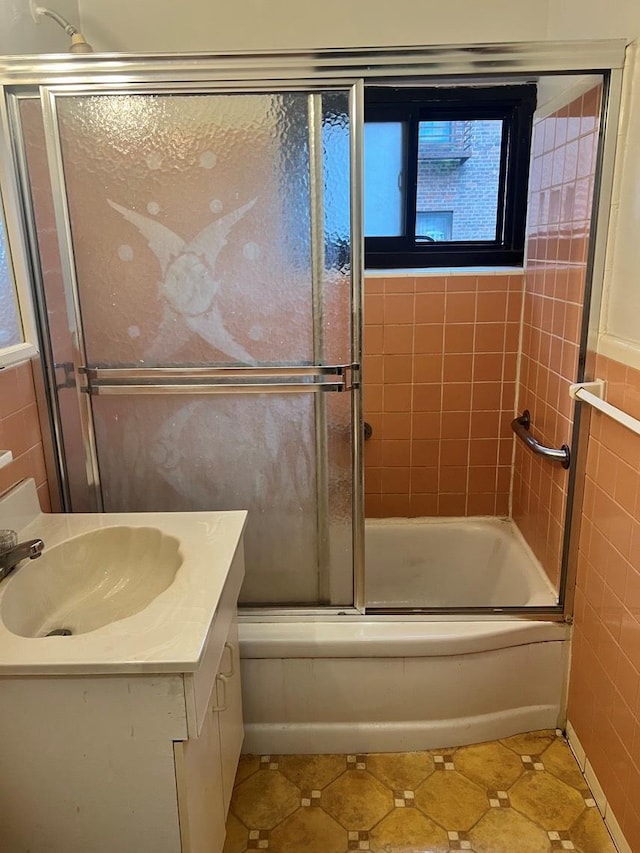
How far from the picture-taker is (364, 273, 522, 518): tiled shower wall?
7.91 feet

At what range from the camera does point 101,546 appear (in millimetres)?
1518

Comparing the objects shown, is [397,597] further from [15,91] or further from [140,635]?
[15,91]

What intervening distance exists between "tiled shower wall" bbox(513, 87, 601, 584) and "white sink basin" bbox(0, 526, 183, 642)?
1178 mm

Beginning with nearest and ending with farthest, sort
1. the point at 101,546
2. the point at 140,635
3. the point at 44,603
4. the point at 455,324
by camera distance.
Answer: the point at 140,635, the point at 44,603, the point at 101,546, the point at 455,324

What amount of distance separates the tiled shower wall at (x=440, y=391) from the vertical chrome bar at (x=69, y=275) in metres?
1.11

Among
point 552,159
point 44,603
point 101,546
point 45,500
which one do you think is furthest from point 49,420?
point 552,159

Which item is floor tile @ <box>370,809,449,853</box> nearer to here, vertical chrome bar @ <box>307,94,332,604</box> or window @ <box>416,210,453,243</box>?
vertical chrome bar @ <box>307,94,332,604</box>

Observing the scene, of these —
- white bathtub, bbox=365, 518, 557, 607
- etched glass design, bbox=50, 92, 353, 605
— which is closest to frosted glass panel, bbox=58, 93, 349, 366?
etched glass design, bbox=50, 92, 353, 605

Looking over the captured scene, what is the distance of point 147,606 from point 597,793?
130 cm

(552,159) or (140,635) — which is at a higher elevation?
(552,159)

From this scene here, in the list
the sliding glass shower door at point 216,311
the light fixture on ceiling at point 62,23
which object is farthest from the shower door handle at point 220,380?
the light fixture on ceiling at point 62,23

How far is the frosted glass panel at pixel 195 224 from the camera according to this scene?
1.57 meters

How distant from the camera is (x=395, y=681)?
70.7 inches

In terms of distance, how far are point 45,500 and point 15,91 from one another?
1.05 metres
